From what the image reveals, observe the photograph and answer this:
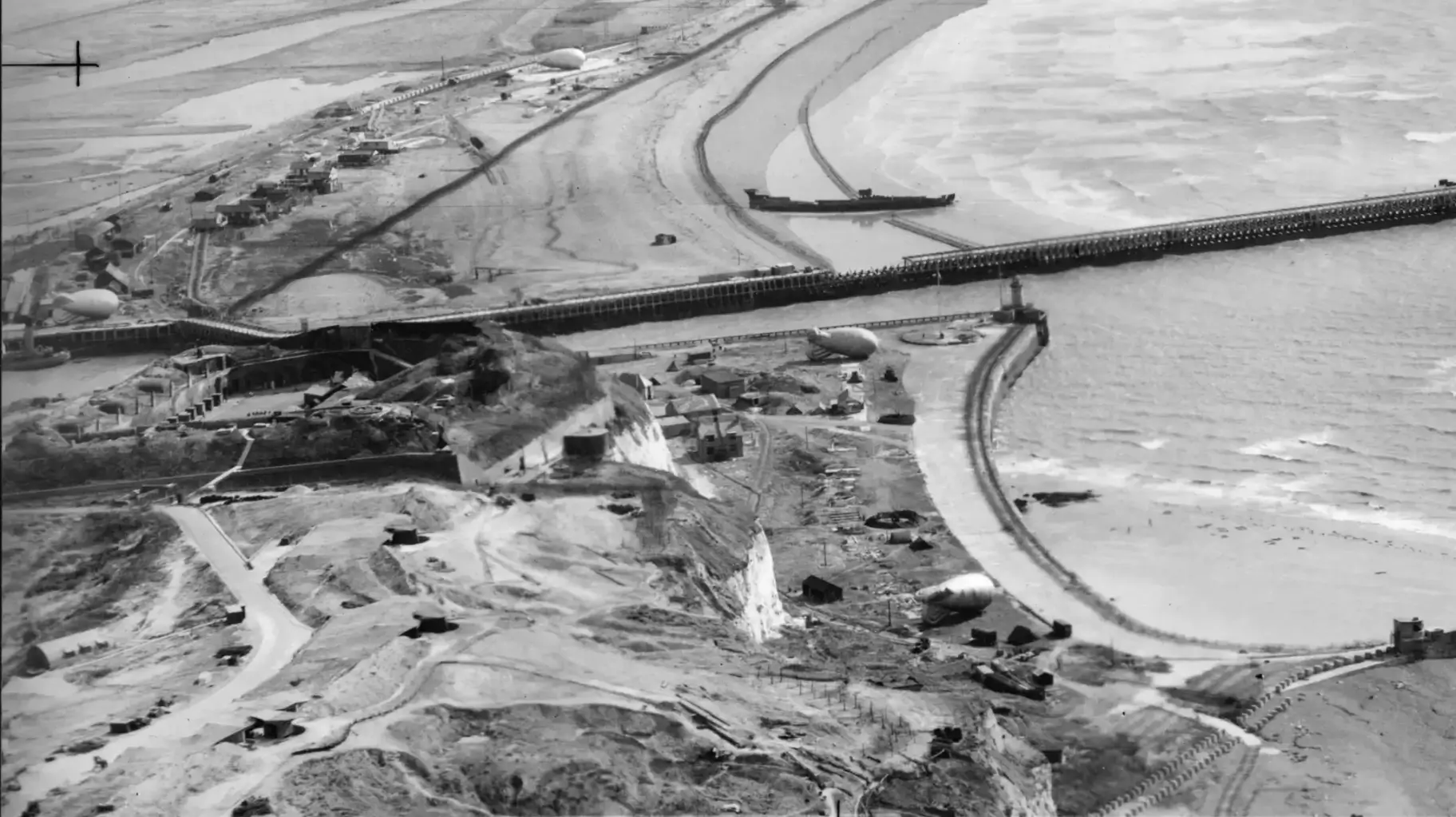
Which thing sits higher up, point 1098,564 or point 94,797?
point 94,797

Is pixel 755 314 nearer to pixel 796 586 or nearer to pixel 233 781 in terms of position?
pixel 796 586

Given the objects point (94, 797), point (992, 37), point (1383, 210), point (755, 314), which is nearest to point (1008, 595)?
point (94, 797)

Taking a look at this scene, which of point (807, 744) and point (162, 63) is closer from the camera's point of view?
point (807, 744)

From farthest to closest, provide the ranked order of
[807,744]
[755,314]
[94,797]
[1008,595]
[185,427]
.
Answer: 1. [755,314]
2. [185,427]
3. [1008,595]
4. [807,744]
5. [94,797]

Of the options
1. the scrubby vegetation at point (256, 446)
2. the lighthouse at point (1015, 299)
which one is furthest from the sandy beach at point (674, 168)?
the scrubby vegetation at point (256, 446)

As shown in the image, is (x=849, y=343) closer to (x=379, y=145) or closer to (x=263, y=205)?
(x=263, y=205)

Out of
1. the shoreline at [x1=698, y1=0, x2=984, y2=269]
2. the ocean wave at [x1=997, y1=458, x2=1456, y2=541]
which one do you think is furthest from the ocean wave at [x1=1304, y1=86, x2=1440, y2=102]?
the ocean wave at [x1=997, y1=458, x2=1456, y2=541]
